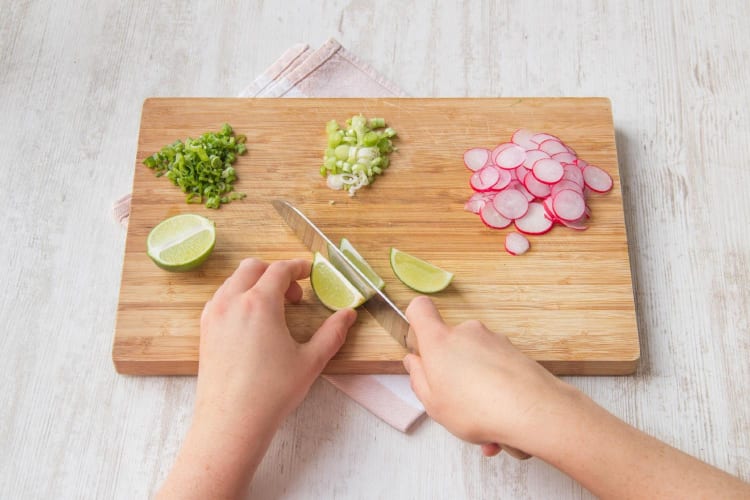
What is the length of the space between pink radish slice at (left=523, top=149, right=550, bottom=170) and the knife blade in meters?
0.54

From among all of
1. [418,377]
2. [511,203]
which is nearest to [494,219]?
[511,203]

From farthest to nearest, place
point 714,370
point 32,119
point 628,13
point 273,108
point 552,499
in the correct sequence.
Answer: point 628,13
point 32,119
point 273,108
point 714,370
point 552,499

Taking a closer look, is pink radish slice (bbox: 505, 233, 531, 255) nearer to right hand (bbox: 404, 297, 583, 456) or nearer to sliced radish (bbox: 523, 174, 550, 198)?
sliced radish (bbox: 523, 174, 550, 198)

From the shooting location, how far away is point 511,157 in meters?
2.26

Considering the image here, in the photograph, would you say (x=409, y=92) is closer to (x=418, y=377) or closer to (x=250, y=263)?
(x=250, y=263)

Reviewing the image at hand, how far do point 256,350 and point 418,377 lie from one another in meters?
0.39

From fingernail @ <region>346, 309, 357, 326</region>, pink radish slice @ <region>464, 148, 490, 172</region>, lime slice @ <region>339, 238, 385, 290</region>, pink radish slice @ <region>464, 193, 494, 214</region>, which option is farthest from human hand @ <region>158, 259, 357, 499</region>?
pink radish slice @ <region>464, 148, 490, 172</region>

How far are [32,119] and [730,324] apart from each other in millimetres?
2139

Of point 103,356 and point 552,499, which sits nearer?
point 552,499

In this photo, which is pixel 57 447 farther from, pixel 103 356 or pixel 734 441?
pixel 734 441

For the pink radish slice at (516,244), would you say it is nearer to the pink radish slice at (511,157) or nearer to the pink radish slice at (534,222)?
the pink radish slice at (534,222)

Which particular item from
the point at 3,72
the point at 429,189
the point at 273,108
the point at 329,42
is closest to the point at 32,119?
the point at 3,72

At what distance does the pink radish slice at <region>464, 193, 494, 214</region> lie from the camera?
7.33 ft

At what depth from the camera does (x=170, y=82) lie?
2.62 m
